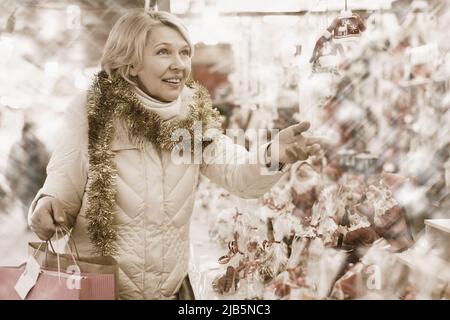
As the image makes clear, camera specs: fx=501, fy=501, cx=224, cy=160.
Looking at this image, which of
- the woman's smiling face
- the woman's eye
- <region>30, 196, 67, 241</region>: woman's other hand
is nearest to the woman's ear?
the woman's smiling face

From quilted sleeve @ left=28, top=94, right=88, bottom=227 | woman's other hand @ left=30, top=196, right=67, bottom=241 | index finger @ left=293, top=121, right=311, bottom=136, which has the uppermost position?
index finger @ left=293, top=121, right=311, bottom=136

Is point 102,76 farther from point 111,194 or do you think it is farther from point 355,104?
point 355,104

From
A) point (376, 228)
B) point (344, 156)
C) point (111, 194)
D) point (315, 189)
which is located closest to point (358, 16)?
point (344, 156)

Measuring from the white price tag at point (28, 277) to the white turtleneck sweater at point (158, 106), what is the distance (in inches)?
29.3

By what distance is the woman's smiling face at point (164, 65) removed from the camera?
199 centimetres

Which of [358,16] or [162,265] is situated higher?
[358,16]

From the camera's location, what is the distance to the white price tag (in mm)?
1927

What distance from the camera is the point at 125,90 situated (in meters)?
2.00

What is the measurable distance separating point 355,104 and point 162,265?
1063 millimetres

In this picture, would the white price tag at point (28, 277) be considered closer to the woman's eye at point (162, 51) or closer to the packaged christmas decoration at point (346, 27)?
the woman's eye at point (162, 51)

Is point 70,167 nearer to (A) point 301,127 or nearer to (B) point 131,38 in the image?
(B) point 131,38

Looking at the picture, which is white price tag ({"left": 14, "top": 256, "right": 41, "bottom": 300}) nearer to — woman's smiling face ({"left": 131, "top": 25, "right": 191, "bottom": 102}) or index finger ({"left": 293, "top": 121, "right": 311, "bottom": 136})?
woman's smiling face ({"left": 131, "top": 25, "right": 191, "bottom": 102})

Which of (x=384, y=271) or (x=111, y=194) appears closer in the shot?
(x=111, y=194)
